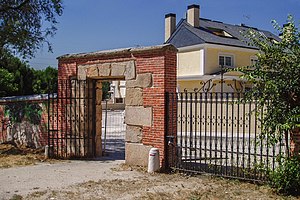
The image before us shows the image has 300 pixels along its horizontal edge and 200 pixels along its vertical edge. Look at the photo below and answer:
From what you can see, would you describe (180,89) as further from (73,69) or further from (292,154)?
(292,154)

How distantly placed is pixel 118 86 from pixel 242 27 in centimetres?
1526

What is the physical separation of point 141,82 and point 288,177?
13.8 feet

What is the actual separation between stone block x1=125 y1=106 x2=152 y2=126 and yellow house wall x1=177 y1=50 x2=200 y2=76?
1932 cm

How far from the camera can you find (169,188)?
731cm

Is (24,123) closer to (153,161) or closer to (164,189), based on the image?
(153,161)

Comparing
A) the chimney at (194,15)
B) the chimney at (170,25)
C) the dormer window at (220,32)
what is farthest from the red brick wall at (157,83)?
the chimney at (170,25)

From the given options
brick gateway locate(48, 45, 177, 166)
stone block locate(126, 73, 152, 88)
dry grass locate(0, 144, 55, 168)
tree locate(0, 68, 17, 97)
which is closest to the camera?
brick gateway locate(48, 45, 177, 166)

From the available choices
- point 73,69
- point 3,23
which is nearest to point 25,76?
point 3,23

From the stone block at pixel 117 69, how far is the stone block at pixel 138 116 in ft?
3.08

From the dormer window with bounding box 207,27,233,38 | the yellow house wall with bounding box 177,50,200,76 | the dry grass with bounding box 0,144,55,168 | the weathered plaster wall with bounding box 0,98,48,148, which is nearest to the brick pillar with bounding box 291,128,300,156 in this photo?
the dry grass with bounding box 0,144,55,168

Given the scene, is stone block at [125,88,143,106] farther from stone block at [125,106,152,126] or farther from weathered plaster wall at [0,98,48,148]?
weathered plaster wall at [0,98,48,148]

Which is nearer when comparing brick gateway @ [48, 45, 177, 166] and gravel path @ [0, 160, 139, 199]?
gravel path @ [0, 160, 139, 199]

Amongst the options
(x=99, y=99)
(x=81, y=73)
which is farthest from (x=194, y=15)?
(x=81, y=73)

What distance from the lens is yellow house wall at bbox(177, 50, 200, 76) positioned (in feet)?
93.5
